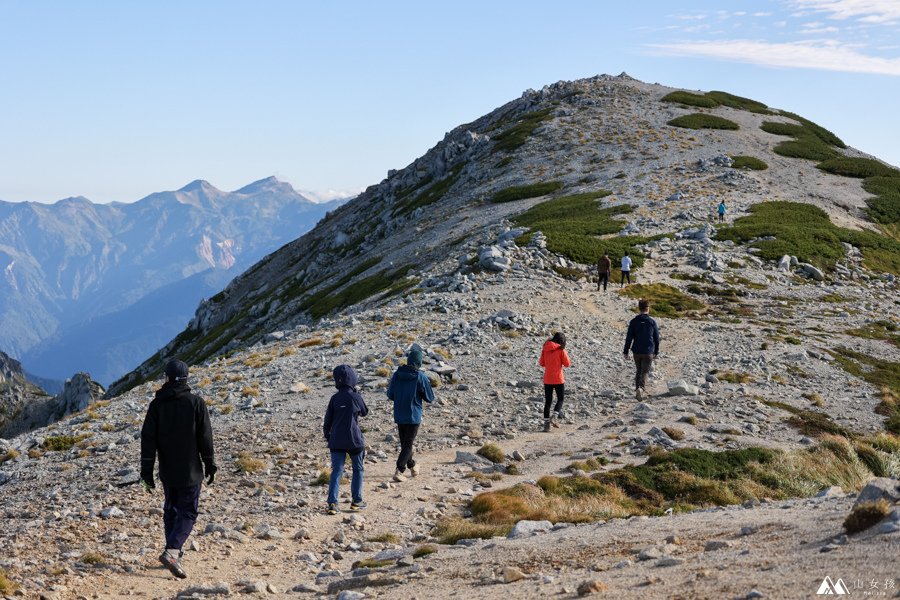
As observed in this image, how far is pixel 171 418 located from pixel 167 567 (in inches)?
85.0

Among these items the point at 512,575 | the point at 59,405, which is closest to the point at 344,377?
the point at 512,575

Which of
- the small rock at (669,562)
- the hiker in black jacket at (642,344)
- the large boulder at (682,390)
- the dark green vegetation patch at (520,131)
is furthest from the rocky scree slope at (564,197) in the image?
the small rock at (669,562)

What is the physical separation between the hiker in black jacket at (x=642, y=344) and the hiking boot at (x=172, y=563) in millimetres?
16279

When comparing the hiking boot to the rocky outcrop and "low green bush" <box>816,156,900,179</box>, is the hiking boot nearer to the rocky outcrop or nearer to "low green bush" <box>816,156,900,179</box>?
the rocky outcrop

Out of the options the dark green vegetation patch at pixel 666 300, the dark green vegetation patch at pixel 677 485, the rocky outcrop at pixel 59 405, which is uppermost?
the dark green vegetation patch at pixel 666 300

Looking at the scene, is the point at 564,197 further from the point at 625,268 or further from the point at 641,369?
the point at 641,369

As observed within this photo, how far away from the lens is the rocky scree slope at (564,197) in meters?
53.1

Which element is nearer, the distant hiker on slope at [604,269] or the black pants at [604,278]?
the distant hiker on slope at [604,269]

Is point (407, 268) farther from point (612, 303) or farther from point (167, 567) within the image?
point (167, 567)

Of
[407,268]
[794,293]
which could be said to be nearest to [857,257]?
[794,293]

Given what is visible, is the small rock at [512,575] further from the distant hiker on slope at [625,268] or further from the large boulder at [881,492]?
the distant hiker on slope at [625,268]

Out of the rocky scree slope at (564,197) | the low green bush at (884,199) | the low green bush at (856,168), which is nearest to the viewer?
the rocky scree slope at (564,197)

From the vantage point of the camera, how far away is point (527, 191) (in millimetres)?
76125

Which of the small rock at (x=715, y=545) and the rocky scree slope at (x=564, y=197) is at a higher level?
the rocky scree slope at (x=564, y=197)
